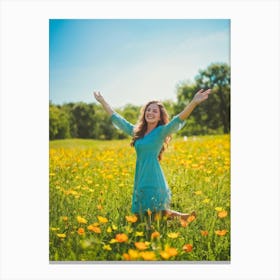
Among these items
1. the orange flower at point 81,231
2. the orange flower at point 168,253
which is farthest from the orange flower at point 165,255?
the orange flower at point 81,231

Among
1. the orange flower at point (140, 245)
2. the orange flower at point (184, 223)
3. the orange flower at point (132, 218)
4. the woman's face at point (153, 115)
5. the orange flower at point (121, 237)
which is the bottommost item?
the orange flower at point (140, 245)

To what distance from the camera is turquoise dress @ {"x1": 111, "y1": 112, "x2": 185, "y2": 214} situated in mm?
3324

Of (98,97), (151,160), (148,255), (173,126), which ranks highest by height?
(98,97)

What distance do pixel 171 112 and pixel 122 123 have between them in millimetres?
365

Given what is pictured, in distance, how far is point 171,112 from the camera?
3498 millimetres

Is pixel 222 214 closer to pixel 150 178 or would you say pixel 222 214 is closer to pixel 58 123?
pixel 150 178

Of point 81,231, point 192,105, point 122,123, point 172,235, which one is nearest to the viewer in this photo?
point 192,105

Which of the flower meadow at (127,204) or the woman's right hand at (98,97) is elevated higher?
the woman's right hand at (98,97)

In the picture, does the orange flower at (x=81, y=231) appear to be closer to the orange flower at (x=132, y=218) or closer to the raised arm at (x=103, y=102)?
the orange flower at (x=132, y=218)

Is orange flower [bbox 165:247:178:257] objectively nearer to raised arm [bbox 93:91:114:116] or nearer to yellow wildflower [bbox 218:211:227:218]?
yellow wildflower [bbox 218:211:227:218]
